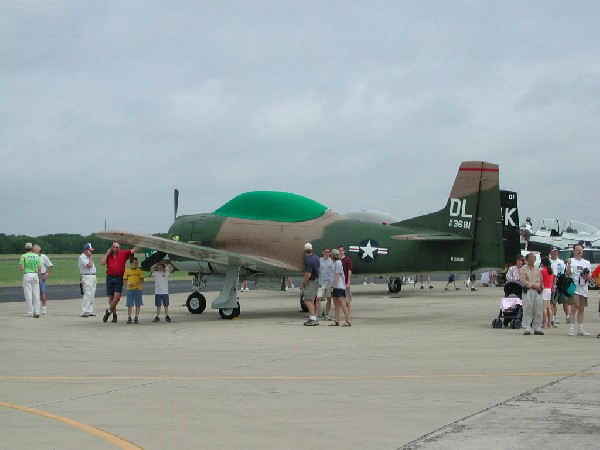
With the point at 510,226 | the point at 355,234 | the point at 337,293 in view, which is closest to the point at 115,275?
the point at 337,293

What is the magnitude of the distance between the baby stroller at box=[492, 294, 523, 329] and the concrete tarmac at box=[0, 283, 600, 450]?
38cm

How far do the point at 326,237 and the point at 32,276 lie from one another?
770cm

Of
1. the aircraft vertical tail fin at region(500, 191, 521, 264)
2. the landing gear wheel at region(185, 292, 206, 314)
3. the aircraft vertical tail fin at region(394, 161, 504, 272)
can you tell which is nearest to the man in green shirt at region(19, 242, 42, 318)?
the landing gear wheel at region(185, 292, 206, 314)

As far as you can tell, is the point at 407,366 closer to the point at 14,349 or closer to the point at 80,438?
the point at 80,438

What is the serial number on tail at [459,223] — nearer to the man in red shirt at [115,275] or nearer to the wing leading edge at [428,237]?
the wing leading edge at [428,237]

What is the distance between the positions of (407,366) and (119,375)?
3.91m

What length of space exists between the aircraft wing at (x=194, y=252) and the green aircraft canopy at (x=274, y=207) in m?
1.42

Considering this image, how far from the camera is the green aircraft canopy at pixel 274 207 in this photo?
77.8 ft

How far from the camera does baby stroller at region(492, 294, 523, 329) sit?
59.4ft

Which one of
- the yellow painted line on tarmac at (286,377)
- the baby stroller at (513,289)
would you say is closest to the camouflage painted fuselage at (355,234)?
the baby stroller at (513,289)

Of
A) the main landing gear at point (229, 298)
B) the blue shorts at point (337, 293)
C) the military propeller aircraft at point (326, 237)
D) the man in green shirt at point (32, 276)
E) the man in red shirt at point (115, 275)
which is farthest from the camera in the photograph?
the military propeller aircraft at point (326, 237)

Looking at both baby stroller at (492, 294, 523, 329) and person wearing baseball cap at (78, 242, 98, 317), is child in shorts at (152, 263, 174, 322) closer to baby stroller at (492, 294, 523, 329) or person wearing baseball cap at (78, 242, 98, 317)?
person wearing baseball cap at (78, 242, 98, 317)

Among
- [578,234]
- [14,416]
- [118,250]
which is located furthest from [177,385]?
[578,234]

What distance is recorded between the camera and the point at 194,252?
21047mm
